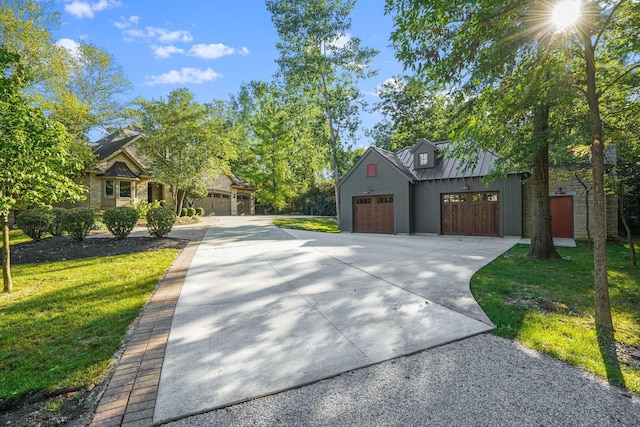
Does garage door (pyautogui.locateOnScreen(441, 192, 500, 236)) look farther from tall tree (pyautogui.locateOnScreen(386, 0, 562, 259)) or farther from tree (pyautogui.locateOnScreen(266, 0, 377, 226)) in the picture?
tall tree (pyautogui.locateOnScreen(386, 0, 562, 259))

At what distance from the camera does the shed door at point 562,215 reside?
14.1 metres

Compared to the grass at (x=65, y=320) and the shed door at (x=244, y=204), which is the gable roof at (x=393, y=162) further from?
the shed door at (x=244, y=204)

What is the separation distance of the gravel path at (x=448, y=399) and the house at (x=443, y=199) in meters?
12.1

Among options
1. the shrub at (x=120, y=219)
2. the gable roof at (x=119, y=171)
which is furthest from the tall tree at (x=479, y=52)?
the gable roof at (x=119, y=171)

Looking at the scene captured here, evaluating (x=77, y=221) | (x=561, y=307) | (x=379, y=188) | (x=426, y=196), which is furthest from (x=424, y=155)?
(x=77, y=221)

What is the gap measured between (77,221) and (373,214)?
46.2 feet

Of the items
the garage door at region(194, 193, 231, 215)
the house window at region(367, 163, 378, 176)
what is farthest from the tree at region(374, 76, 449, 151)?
the garage door at region(194, 193, 231, 215)

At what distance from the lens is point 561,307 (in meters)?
4.76

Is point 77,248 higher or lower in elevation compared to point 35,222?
lower

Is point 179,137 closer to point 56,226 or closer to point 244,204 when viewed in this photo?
point 56,226

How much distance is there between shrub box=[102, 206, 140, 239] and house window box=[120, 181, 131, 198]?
47.5 feet

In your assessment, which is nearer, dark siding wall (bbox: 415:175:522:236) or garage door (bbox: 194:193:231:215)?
dark siding wall (bbox: 415:175:522:236)

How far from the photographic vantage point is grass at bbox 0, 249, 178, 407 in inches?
113

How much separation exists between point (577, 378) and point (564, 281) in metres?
4.59
